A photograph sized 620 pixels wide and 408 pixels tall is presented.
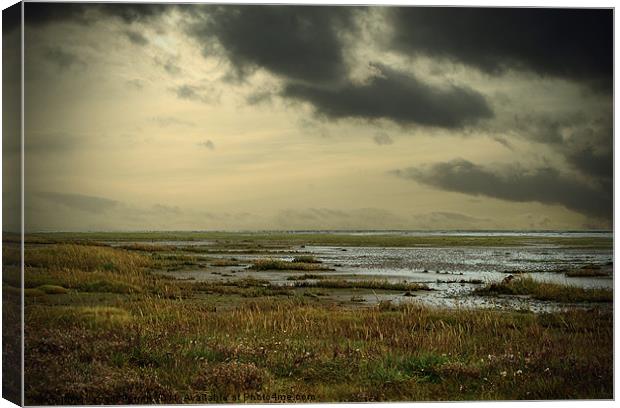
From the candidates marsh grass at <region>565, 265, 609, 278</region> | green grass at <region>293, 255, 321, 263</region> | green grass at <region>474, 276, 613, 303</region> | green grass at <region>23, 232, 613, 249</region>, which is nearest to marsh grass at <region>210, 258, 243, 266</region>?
green grass at <region>23, 232, 613, 249</region>

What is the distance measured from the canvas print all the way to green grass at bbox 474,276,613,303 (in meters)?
0.03

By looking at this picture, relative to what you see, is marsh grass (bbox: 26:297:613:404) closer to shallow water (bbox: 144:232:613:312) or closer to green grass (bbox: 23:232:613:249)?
shallow water (bbox: 144:232:613:312)

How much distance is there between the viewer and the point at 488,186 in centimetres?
960

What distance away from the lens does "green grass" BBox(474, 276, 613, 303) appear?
9375 mm

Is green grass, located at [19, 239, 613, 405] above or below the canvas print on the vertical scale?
below

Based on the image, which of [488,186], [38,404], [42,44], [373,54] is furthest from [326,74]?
[38,404]

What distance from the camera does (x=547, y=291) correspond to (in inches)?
376

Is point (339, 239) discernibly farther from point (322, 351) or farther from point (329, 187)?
point (322, 351)

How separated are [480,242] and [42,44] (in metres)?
5.39

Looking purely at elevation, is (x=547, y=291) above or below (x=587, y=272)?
below

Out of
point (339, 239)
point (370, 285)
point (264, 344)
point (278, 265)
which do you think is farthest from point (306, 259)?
point (264, 344)

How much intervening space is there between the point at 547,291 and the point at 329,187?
9.16 ft

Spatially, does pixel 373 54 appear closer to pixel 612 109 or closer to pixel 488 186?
pixel 488 186

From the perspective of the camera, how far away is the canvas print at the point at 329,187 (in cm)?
898
